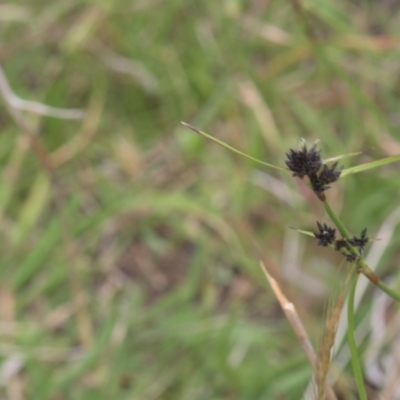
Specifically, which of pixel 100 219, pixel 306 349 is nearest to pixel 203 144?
pixel 100 219

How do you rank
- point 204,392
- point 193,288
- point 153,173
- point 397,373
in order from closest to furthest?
1. point 397,373
2. point 204,392
3. point 193,288
4. point 153,173

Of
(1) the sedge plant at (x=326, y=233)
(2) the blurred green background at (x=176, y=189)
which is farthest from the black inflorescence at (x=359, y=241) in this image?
(2) the blurred green background at (x=176, y=189)

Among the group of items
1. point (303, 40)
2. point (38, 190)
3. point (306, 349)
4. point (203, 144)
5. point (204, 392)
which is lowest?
point (204, 392)

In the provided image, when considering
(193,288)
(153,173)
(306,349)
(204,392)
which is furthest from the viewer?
(153,173)

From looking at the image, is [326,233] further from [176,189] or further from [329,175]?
[176,189]

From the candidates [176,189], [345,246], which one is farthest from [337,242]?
[176,189]

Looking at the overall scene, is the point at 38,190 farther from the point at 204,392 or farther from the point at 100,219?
the point at 204,392

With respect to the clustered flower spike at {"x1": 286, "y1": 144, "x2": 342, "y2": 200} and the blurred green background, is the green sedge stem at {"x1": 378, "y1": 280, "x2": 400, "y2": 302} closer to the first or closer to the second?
the clustered flower spike at {"x1": 286, "y1": 144, "x2": 342, "y2": 200}
